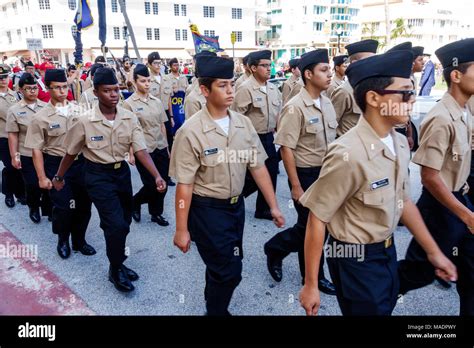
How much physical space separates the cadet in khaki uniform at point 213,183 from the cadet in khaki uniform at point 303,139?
688 millimetres

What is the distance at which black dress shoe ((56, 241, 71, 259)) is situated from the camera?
170 inches

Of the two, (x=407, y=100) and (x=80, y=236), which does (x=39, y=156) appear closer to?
(x=80, y=236)

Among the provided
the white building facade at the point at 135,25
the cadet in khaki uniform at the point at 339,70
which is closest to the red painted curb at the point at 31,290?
the cadet in khaki uniform at the point at 339,70

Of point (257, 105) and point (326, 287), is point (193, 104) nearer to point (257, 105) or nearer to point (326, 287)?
point (257, 105)

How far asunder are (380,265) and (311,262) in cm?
40

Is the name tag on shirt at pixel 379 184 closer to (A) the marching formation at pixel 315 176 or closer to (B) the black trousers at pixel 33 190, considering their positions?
(A) the marching formation at pixel 315 176

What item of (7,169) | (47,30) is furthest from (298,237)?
(47,30)

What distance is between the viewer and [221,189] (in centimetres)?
284

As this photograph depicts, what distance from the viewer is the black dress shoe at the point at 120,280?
11.8 feet

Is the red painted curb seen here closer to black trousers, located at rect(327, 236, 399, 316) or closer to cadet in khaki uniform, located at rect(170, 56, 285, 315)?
cadet in khaki uniform, located at rect(170, 56, 285, 315)

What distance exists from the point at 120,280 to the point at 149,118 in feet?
8.34

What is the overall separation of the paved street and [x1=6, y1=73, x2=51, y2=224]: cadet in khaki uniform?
43 cm

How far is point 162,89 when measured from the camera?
312 inches

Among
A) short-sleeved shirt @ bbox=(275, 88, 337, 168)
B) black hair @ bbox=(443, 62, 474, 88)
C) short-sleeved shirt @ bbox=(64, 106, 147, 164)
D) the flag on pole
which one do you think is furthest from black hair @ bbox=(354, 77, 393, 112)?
the flag on pole
